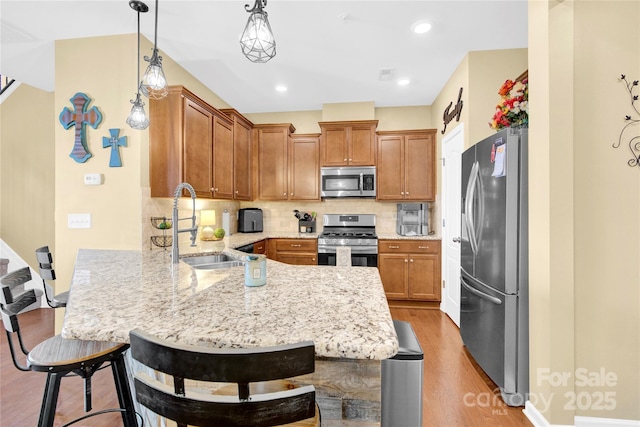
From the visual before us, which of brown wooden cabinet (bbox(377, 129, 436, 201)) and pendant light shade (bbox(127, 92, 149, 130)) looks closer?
pendant light shade (bbox(127, 92, 149, 130))

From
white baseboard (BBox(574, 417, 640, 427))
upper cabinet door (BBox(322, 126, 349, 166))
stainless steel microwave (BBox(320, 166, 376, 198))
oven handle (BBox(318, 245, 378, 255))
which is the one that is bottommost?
white baseboard (BBox(574, 417, 640, 427))

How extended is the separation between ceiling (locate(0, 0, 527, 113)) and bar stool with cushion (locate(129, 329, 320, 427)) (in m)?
2.39

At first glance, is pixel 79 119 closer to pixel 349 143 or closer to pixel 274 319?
pixel 274 319

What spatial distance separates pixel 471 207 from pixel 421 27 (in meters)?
1.56

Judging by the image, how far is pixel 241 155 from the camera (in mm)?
3951

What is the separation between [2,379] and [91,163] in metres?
1.74

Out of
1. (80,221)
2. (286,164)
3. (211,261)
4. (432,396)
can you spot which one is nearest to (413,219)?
(286,164)

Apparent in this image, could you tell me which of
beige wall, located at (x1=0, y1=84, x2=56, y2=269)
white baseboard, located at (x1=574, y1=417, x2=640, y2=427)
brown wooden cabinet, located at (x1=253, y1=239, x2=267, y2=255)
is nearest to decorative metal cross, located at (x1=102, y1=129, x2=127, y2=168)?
brown wooden cabinet, located at (x1=253, y1=239, x2=267, y2=255)

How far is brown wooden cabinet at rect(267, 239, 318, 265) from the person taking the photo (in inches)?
151

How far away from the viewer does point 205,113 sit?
3.01 meters

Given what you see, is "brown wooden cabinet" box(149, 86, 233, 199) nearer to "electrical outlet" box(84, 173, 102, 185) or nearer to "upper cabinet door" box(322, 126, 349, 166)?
"electrical outlet" box(84, 173, 102, 185)

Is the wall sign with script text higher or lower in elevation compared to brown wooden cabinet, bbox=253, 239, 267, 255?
higher

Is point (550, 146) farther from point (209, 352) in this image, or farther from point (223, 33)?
point (223, 33)

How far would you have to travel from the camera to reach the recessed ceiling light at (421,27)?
7.79ft
